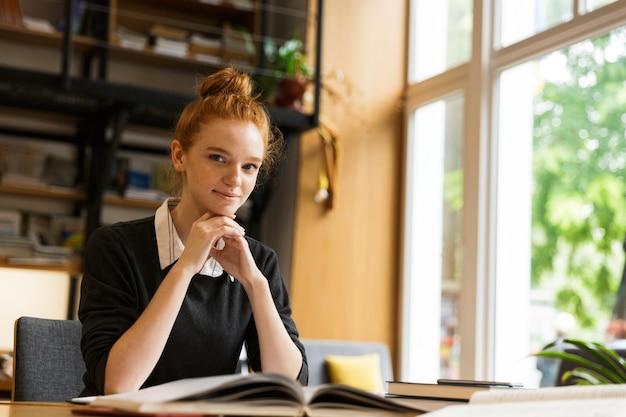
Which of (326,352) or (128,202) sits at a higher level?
(128,202)

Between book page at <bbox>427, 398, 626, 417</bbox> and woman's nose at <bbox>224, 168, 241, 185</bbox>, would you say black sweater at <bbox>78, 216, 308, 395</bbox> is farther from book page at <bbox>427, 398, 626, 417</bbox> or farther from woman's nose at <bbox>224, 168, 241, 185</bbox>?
book page at <bbox>427, 398, 626, 417</bbox>

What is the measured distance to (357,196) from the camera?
206 inches

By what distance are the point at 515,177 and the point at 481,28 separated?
842mm

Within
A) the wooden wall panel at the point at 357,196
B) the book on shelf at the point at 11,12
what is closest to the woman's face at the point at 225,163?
the wooden wall panel at the point at 357,196

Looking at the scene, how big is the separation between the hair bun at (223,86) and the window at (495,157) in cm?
258

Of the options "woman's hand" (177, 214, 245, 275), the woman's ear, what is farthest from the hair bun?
"woman's hand" (177, 214, 245, 275)

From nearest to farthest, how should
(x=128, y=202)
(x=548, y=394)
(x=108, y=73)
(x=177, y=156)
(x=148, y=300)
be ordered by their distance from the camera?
(x=548, y=394), (x=148, y=300), (x=177, y=156), (x=128, y=202), (x=108, y=73)

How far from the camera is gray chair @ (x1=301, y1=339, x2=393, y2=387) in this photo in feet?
13.8

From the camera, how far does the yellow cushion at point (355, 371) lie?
4211 mm

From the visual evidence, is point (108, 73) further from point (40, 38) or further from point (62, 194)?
point (62, 194)

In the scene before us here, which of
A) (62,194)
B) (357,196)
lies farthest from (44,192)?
(357,196)

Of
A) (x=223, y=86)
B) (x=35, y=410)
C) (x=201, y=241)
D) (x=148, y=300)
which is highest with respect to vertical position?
(x=223, y=86)

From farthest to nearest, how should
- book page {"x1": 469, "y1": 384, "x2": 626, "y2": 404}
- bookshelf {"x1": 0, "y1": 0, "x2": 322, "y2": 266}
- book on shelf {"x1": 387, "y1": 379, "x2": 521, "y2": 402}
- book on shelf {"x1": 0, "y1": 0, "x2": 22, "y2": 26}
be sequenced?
book on shelf {"x1": 0, "y1": 0, "x2": 22, "y2": 26} → bookshelf {"x1": 0, "y1": 0, "x2": 322, "y2": 266} → book on shelf {"x1": 387, "y1": 379, "x2": 521, "y2": 402} → book page {"x1": 469, "y1": 384, "x2": 626, "y2": 404}

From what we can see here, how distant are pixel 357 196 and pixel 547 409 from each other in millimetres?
4268
